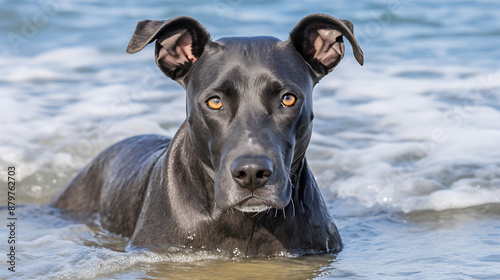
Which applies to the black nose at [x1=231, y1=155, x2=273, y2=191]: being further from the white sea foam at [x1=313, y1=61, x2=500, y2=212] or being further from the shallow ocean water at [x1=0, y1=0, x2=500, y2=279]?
the white sea foam at [x1=313, y1=61, x2=500, y2=212]

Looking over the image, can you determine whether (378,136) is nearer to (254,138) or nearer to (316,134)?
(316,134)

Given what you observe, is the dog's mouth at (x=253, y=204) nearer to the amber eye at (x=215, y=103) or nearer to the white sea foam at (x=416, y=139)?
the amber eye at (x=215, y=103)

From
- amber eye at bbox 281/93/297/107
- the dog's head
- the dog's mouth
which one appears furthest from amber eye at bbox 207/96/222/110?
the dog's mouth

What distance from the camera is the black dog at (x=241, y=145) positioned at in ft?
13.4

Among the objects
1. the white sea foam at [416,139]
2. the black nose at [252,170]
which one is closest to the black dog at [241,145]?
the black nose at [252,170]

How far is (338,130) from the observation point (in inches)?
366

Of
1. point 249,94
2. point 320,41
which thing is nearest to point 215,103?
point 249,94

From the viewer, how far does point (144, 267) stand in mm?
4648

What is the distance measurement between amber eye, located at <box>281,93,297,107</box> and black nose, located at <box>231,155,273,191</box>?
50 cm

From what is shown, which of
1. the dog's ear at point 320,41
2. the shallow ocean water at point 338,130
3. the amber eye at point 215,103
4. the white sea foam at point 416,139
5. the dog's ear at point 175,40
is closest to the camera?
the amber eye at point 215,103

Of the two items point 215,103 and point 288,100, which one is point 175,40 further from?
point 288,100

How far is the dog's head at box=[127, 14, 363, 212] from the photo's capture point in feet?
13.3

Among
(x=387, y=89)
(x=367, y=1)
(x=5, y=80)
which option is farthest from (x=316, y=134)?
(x=367, y=1)

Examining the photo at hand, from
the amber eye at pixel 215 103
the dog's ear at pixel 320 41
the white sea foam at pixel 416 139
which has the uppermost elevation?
the dog's ear at pixel 320 41
